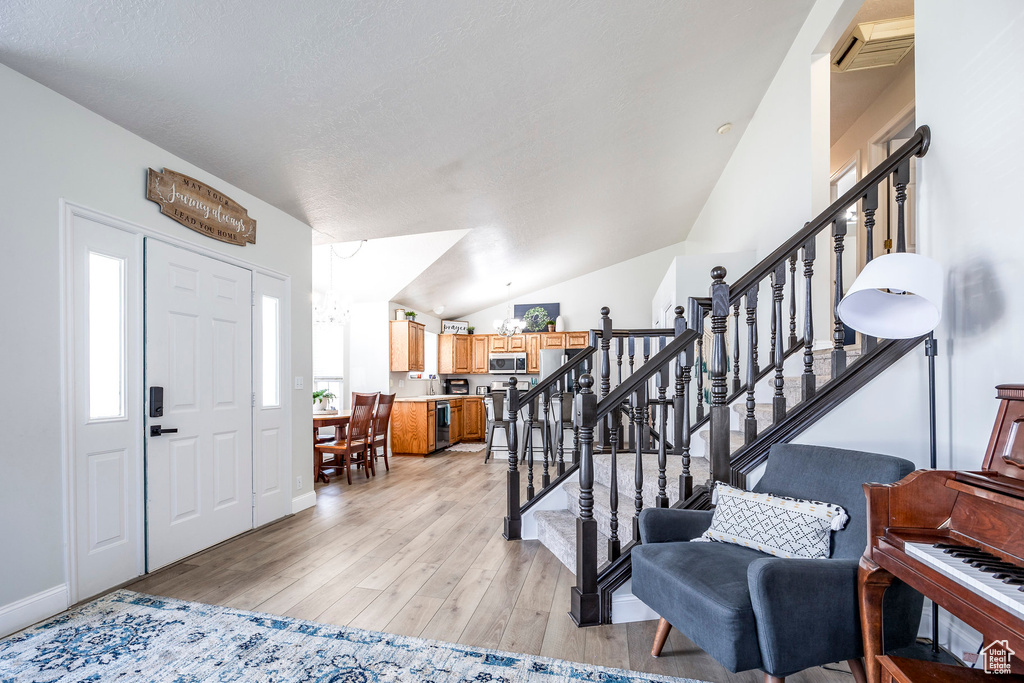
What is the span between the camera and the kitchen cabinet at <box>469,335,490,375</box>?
909cm

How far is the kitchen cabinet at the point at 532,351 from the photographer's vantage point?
8797 millimetres

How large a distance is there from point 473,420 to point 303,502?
466 centimetres

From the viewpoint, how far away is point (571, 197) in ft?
16.6

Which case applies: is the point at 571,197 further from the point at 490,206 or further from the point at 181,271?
the point at 181,271

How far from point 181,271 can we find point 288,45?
165 cm

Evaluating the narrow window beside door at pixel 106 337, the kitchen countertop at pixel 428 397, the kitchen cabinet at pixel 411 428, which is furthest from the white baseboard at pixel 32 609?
the kitchen countertop at pixel 428 397

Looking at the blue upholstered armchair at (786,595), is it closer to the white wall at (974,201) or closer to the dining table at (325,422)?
the white wall at (974,201)

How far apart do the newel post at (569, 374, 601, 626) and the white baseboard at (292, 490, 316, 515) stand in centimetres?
283

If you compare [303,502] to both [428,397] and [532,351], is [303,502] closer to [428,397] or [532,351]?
[428,397]

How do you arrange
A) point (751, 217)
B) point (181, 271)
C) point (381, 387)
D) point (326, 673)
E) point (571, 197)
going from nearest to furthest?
point (326, 673) → point (181, 271) → point (751, 217) → point (571, 197) → point (381, 387)

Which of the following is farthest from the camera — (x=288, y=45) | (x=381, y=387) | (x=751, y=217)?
(x=381, y=387)

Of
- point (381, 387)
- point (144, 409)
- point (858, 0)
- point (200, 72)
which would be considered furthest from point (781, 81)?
point (381, 387)

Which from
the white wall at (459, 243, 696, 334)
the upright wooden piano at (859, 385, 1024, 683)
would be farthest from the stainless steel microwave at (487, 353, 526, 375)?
the upright wooden piano at (859, 385, 1024, 683)

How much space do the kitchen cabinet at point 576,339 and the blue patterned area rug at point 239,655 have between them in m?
6.88
